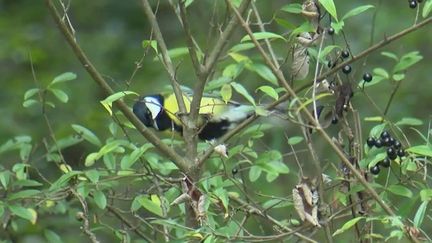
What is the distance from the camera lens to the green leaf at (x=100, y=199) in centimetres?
292

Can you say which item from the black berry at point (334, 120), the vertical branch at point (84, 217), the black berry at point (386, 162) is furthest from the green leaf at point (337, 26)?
the vertical branch at point (84, 217)

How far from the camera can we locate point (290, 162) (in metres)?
5.61

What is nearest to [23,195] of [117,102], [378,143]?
[117,102]

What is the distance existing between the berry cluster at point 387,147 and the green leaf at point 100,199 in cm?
68

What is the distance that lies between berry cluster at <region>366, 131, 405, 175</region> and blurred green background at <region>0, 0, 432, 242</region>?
257 centimetres

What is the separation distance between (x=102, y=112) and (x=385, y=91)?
1.36 meters

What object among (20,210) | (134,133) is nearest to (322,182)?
(20,210)

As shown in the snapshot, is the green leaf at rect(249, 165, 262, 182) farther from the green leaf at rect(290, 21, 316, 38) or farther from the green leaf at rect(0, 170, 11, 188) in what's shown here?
the green leaf at rect(0, 170, 11, 188)

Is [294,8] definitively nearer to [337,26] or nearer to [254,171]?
[337,26]

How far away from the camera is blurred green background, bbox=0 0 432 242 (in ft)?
18.2

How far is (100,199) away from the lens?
294 centimetres

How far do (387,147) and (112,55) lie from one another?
12.1ft

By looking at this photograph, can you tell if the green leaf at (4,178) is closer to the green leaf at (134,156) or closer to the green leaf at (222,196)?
the green leaf at (134,156)

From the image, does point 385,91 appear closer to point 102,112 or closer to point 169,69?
point 102,112
